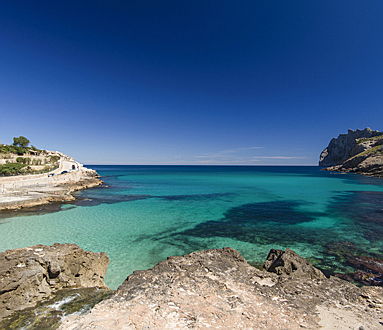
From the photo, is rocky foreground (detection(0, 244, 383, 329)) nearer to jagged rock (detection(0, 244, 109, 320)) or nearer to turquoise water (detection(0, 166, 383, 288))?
jagged rock (detection(0, 244, 109, 320))

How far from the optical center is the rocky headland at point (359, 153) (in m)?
82.2

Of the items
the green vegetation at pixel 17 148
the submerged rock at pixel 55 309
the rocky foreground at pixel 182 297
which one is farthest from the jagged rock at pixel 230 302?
the green vegetation at pixel 17 148

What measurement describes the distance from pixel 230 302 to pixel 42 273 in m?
6.77

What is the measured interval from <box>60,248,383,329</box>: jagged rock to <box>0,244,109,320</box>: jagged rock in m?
2.18

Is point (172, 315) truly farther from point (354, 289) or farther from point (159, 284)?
point (354, 289)

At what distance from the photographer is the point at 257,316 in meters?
5.36

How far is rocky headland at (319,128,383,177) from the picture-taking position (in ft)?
270

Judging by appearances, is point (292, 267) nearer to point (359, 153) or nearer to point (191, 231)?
point (191, 231)

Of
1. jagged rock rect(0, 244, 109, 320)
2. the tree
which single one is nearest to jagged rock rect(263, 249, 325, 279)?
jagged rock rect(0, 244, 109, 320)

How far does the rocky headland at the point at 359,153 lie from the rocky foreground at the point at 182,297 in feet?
301

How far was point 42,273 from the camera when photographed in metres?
7.05

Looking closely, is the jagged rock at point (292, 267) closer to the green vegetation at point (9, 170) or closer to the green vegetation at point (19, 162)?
the green vegetation at point (9, 170)

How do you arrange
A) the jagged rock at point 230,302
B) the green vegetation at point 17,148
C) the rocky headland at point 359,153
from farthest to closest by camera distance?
the rocky headland at point 359,153 < the green vegetation at point 17,148 < the jagged rock at point 230,302

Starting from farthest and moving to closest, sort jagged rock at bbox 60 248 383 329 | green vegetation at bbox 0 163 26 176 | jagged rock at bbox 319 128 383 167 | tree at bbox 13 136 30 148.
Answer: jagged rock at bbox 319 128 383 167, tree at bbox 13 136 30 148, green vegetation at bbox 0 163 26 176, jagged rock at bbox 60 248 383 329
